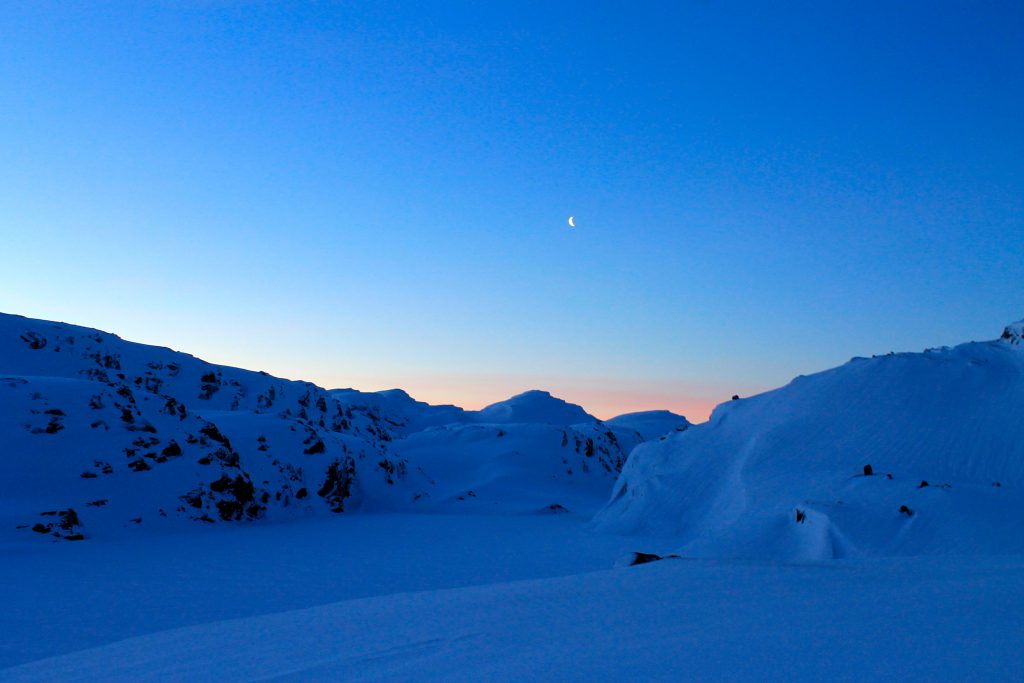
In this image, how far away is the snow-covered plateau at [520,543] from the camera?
121 inches

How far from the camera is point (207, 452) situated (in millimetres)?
13789

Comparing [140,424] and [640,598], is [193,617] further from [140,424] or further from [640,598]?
[140,424]

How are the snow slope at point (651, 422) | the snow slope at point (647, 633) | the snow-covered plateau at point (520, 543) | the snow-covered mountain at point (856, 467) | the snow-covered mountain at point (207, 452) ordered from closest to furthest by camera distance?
the snow slope at point (647, 633)
the snow-covered plateau at point (520, 543)
the snow-covered mountain at point (856, 467)
the snow-covered mountain at point (207, 452)
the snow slope at point (651, 422)

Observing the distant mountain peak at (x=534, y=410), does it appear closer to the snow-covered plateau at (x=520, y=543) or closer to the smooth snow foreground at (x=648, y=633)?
the snow-covered plateau at (x=520, y=543)

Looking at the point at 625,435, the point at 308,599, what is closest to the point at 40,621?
the point at 308,599

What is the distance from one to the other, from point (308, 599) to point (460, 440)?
18.9m

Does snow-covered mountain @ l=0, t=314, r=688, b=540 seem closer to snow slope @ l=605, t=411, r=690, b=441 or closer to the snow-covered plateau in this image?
the snow-covered plateau

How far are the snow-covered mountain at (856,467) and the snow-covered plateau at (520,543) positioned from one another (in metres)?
0.05

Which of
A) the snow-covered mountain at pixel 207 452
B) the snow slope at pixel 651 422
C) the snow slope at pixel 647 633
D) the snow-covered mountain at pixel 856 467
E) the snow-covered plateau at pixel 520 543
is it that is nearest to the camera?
the snow slope at pixel 647 633

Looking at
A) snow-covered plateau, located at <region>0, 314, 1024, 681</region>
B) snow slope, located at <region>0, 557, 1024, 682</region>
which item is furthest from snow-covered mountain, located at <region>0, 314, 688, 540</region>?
snow slope, located at <region>0, 557, 1024, 682</region>

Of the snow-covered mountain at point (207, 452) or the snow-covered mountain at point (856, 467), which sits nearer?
the snow-covered mountain at point (856, 467)

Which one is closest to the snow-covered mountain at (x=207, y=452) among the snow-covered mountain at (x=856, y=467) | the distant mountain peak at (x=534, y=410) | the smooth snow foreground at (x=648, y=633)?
the snow-covered mountain at (x=856, y=467)

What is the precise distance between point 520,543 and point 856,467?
212 inches

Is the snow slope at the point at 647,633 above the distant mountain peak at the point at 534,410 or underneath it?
underneath
